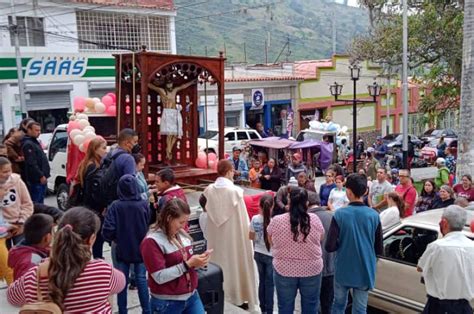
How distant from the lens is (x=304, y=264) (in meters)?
4.64

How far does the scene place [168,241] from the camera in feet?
12.2

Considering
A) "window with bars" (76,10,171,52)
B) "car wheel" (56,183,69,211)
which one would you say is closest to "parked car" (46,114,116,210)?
"car wheel" (56,183,69,211)

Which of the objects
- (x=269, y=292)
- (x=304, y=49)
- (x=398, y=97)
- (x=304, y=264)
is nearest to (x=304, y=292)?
(x=304, y=264)

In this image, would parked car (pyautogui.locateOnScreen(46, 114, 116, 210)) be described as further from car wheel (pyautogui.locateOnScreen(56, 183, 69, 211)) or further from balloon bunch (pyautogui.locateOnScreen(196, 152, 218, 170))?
balloon bunch (pyautogui.locateOnScreen(196, 152, 218, 170))

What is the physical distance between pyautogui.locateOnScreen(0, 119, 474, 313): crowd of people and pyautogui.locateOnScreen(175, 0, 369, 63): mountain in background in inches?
2270

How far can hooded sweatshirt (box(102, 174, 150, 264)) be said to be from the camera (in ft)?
15.4

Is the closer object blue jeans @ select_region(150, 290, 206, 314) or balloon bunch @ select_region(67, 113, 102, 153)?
blue jeans @ select_region(150, 290, 206, 314)

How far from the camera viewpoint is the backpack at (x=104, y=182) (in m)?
5.51

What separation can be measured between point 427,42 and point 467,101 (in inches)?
244

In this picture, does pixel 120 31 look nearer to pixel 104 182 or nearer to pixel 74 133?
pixel 74 133

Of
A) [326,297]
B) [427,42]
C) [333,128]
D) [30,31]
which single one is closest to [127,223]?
[326,297]

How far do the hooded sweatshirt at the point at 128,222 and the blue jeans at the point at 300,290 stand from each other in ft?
4.18

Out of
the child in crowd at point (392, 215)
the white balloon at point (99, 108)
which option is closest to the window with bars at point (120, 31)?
the white balloon at point (99, 108)

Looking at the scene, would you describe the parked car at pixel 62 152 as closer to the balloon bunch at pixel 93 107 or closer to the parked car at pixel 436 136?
the balloon bunch at pixel 93 107
